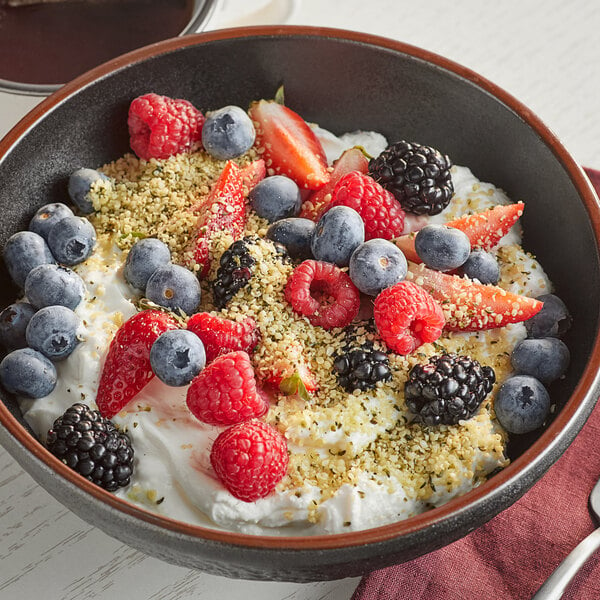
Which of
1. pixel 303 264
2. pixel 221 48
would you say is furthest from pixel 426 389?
pixel 221 48

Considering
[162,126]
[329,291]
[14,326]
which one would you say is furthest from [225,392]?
[162,126]

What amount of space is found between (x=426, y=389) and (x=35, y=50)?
158 centimetres

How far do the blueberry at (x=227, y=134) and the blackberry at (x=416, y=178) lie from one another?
0.32 meters

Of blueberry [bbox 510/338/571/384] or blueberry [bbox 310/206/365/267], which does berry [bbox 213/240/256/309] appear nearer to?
blueberry [bbox 310/206/365/267]

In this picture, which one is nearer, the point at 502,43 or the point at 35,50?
the point at 35,50

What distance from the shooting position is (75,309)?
5.71 ft

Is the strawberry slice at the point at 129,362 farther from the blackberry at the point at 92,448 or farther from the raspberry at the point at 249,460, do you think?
the raspberry at the point at 249,460

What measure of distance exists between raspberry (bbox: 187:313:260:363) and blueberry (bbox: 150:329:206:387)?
2.1 inches

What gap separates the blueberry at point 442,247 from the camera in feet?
5.70

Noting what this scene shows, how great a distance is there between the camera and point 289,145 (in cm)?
199

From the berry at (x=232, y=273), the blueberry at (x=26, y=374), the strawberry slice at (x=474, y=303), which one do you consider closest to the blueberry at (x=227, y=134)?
the berry at (x=232, y=273)

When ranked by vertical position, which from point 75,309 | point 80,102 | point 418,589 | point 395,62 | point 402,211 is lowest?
point 418,589

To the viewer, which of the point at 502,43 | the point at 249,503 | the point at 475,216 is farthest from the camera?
the point at 502,43

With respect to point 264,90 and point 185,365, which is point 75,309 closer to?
point 185,365
